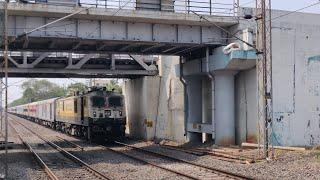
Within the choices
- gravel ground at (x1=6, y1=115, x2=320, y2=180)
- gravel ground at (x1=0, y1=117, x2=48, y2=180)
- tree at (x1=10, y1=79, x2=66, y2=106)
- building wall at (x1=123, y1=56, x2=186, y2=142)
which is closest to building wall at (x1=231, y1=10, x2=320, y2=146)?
gravel ground at (x1=6, y1=115, x2=320, y2=180)

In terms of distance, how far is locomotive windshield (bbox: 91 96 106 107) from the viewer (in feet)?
102

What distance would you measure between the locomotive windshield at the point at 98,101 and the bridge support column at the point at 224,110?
28.3ft

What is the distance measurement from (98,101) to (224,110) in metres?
9.28

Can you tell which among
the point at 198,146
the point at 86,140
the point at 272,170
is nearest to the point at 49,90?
the point at 86,140

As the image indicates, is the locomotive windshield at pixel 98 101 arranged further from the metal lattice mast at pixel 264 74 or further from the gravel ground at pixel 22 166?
the metal lattice mast at pixel 264 74

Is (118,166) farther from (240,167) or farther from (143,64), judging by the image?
(143,64)

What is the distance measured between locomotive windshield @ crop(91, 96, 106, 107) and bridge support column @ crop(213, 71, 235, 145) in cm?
862

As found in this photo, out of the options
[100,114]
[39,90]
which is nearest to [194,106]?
[100,114]

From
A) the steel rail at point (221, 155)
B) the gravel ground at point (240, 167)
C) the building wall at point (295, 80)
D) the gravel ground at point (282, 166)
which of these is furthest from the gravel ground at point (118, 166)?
the building wall at point (295, 80)

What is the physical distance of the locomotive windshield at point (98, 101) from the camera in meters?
31.1

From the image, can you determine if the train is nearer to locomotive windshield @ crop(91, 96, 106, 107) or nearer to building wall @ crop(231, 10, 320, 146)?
locomotive windshield @ crop(91, 96, 106, 107)

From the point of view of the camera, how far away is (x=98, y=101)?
103ft

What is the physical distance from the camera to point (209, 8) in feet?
81.4

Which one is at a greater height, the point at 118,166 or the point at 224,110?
the point at 224,110
